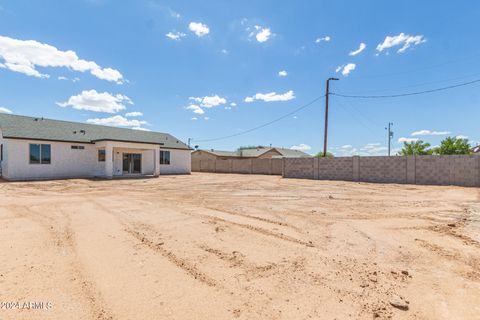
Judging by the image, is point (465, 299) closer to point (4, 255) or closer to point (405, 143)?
point (4, 255)

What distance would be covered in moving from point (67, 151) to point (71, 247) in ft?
59.9

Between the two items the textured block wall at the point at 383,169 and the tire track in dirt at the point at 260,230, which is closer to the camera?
the tire track in dirt at the point at 260,230

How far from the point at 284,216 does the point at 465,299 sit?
4.46 meters

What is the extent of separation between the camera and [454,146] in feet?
118

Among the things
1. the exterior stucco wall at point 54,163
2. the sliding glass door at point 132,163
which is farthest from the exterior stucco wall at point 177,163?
the exterior stucco wall at point 54,163

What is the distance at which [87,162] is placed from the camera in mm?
20516

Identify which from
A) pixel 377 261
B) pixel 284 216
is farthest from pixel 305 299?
pixel 284 216

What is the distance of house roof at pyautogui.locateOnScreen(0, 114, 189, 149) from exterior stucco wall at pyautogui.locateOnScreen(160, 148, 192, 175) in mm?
926

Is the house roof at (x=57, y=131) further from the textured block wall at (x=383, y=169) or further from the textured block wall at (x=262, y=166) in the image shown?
the textured block wall at (x=383, y=169)

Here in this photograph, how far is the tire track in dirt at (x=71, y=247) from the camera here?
269cm

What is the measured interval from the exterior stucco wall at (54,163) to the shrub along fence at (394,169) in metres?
16.8

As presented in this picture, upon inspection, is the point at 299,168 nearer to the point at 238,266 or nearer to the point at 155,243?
the point at 155,243

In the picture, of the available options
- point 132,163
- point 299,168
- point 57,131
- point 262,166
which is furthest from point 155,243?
point 262,166

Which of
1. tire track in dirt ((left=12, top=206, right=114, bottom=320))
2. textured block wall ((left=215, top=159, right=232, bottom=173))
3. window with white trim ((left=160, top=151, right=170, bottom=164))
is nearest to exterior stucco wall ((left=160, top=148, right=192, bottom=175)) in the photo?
window with white trim ((left=160, top=151, right=170, bottom=164))
